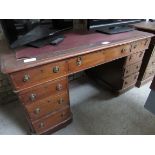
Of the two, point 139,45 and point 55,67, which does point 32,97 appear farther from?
point 139,45

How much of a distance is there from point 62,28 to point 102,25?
0.45 metres

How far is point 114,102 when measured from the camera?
1.78 metres

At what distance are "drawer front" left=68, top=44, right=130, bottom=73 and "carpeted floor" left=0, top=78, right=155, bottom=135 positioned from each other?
0.66 m

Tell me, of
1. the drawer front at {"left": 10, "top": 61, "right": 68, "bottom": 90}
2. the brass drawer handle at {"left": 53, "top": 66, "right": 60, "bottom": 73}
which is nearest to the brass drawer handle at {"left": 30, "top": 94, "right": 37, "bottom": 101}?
the drawer front at {"left": 10, "top": 61, "right": 68, "bottom": 90}

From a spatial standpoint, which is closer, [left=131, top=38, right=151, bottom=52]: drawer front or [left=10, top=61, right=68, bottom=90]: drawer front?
[left=10, top=61, right=68, bottom=90]: drawer front

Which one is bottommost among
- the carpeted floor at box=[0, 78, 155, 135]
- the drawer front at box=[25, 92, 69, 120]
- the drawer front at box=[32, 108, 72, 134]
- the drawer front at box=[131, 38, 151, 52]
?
the carpeted floor at box=[0, 78, 155, 135]

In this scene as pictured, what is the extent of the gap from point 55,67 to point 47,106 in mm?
367

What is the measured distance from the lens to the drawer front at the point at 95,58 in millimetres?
1106

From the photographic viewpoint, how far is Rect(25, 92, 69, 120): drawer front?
111 centimetres

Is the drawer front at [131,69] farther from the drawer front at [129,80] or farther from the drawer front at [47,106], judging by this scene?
the drawer front at [47,106]

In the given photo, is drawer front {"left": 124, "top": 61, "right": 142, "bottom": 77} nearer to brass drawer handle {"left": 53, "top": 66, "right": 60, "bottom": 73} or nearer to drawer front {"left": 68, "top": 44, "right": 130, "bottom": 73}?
drawer front {"left": 68, "top": 44, "right": 130, "bottom": 73}

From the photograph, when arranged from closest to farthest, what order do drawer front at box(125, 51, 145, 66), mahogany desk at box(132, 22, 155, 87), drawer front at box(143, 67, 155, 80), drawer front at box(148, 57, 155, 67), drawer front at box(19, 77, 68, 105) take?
drawer front at box(19, 77, 68, 105)
drawer front at box(125, 51, 145, 66)
mahogany desk at box(132, 22, 155, 87)
drawer front at box(148, 57, 155, 67)
drawer front at box(143, 67, 155, 80)
